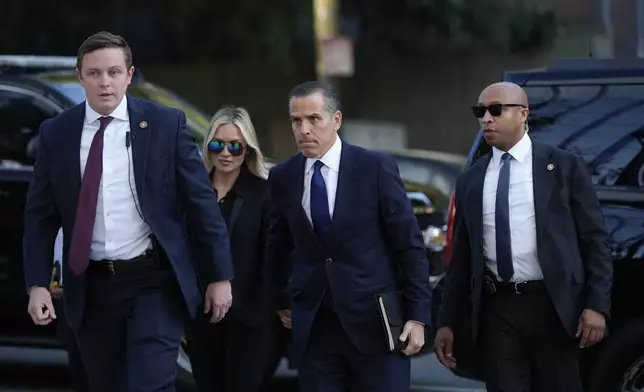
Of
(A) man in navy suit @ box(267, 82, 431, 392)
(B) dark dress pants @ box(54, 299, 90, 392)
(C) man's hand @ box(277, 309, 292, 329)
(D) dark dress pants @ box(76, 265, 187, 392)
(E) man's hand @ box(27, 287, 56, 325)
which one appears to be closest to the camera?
(D) dark dress pants @ box(76, 265, 187, 392)

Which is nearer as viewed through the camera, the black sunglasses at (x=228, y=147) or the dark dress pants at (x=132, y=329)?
the dark dress pants at (x=132, y=329)

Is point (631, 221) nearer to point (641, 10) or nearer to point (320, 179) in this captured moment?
point (320, 179)

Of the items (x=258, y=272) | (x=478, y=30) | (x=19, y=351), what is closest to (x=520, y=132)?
(x=258, y=272)

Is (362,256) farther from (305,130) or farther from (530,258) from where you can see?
(530,258)

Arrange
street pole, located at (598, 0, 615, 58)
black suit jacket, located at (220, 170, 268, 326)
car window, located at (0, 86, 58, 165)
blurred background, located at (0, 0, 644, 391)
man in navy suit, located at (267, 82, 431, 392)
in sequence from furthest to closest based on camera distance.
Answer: blurred background, located at (0, 0, 644, 391) → street pole, located at (598, 0, 615, 58) → car window, located at (0, 86, 58, 165) → black suit jacket, located at (220, 170, 268, 326) → man in navy suit, located at (267, 82, 431, 392)

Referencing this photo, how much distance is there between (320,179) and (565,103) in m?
1.52

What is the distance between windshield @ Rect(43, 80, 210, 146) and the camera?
881 centimetres

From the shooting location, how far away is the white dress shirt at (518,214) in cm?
582

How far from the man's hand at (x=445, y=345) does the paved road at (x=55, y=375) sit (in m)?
3.38

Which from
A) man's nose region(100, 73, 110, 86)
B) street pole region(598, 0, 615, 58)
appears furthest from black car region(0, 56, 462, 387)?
street pole region(598, 0, 615, 58)

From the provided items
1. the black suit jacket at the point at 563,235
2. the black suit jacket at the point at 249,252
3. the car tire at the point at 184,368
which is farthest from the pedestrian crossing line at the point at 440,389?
the black suit jacket at the point at 563,235

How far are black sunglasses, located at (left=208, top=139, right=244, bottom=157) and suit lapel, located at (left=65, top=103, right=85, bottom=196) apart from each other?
139 centimetres

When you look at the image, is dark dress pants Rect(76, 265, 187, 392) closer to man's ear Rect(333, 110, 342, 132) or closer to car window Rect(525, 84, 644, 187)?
man's ear Rect(333, 110, 342, 132)

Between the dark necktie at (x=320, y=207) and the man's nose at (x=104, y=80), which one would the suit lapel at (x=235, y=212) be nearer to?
the dark necktie at (x=320, y=207)
